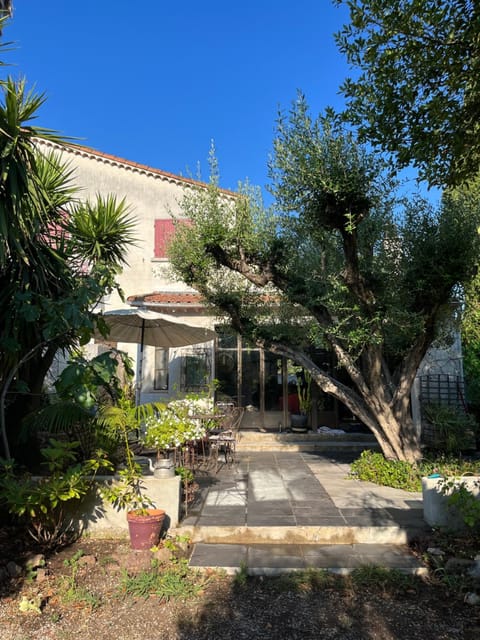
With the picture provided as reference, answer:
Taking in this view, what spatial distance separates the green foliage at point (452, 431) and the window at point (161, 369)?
22.5 ft

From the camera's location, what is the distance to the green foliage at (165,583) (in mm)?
3758

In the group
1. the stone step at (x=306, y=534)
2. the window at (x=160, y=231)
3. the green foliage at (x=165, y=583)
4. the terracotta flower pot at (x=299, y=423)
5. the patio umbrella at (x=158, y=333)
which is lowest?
the green foliage at (x=165, y=583)

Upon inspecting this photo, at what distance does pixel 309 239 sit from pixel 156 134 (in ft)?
21.9

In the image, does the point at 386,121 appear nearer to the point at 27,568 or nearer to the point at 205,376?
the point at 27,568

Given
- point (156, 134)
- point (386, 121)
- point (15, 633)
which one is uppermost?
point (156, 134)

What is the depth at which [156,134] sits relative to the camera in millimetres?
12180

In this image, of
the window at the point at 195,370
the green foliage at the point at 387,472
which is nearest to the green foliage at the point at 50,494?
the green foliage at the point at 387,472

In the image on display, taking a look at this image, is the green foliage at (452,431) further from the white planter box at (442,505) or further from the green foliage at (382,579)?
the green foliage at (382,579)

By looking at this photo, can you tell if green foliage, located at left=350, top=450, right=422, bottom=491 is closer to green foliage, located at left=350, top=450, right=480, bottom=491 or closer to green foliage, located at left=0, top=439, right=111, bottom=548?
green foliage, located at left=350, top=450, right=480, bottom=491

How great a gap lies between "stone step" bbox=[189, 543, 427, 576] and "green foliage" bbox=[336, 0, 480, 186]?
4271 mm

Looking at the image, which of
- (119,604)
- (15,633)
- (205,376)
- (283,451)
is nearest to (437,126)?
(119,604)

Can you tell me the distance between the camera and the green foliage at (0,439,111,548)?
4.26m

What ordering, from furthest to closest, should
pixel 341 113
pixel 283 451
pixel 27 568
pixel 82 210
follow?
pixel 283 451, pixel 82 210, pixel 341 113, pixel 27 568

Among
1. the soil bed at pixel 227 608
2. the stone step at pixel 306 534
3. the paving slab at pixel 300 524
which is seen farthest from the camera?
the stone step at pixel 306 534
